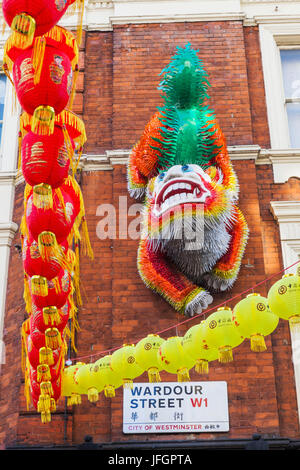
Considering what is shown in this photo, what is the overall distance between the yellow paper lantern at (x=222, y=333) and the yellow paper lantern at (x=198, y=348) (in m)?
0.07

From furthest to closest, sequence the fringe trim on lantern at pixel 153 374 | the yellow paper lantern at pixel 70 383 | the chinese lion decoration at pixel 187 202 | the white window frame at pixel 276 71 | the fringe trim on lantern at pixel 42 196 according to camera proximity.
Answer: the white window frame at pixel 276 71, the chinese lion decoration at pixel 187 202, the yellow paper lantern at pixel 70 383, the fringe trim on lantern at pixel 153 374, the fringe trim on lantern at pixel 42 196

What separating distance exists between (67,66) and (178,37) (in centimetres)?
551

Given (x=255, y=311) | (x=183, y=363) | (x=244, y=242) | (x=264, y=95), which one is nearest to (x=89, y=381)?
(x=183, y=363)

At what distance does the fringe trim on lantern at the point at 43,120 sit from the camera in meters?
5.26

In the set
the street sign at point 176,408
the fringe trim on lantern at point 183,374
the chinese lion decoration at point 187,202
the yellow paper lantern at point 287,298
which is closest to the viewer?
the yellow paper lantern at point 287,298

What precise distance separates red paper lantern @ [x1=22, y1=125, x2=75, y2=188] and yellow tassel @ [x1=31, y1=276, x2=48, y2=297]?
2.76ft

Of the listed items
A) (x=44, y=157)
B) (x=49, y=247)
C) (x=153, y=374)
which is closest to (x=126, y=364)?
(x=153, y=374)

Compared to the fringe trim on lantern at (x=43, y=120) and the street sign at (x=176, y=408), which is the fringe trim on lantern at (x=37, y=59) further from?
the street sign at (x=176, y=408)

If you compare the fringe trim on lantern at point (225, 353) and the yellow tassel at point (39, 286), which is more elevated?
the yellow tassel at point (39, 286)

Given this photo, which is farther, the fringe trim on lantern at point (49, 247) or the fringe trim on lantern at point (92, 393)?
the fringe trim on lantern at point (92, 393)

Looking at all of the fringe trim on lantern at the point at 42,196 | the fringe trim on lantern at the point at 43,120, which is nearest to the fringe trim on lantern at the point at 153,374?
Result: the fringe trim on lantern at the point at 42,196

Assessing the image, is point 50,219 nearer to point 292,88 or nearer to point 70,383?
point 70,383

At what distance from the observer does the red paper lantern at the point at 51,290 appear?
19.5ft

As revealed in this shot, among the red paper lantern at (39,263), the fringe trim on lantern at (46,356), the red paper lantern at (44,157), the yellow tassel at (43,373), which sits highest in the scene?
the red paper lantern at (44,157)
